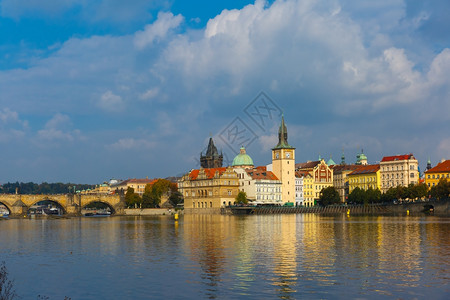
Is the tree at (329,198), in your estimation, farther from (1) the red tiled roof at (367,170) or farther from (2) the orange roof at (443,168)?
(2) the orange roof at (443,168)

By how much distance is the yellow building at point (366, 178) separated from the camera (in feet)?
567

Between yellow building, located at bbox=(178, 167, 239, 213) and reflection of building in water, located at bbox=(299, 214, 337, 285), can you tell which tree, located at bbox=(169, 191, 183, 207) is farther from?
reflection of building in water, located at bbox=(299, 214, 337, 285)

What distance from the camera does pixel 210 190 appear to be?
169 meters

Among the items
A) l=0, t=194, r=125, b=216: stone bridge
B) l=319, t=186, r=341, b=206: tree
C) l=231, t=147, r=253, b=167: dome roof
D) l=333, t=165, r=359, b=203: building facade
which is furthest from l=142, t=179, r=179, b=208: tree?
l=333, t=165, r=359, b=203: building facade

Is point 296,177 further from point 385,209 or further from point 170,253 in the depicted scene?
point 170,253

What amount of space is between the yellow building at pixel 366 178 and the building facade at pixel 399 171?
2.72 meters

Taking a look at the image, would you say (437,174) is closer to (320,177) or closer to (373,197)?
(373,197)

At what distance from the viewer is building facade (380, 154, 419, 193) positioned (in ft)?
538

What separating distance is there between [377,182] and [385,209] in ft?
109

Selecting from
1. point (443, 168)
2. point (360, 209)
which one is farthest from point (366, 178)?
point (360, 209)

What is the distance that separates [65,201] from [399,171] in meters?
85.8

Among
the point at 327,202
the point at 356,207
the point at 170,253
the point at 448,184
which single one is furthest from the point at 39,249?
the point at 327,202

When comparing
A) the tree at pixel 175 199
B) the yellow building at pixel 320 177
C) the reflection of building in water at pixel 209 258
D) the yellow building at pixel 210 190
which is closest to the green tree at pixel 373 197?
the yellow building at pixel 320 177

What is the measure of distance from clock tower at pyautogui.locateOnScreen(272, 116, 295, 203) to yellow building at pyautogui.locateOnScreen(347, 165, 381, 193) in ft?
59.3
